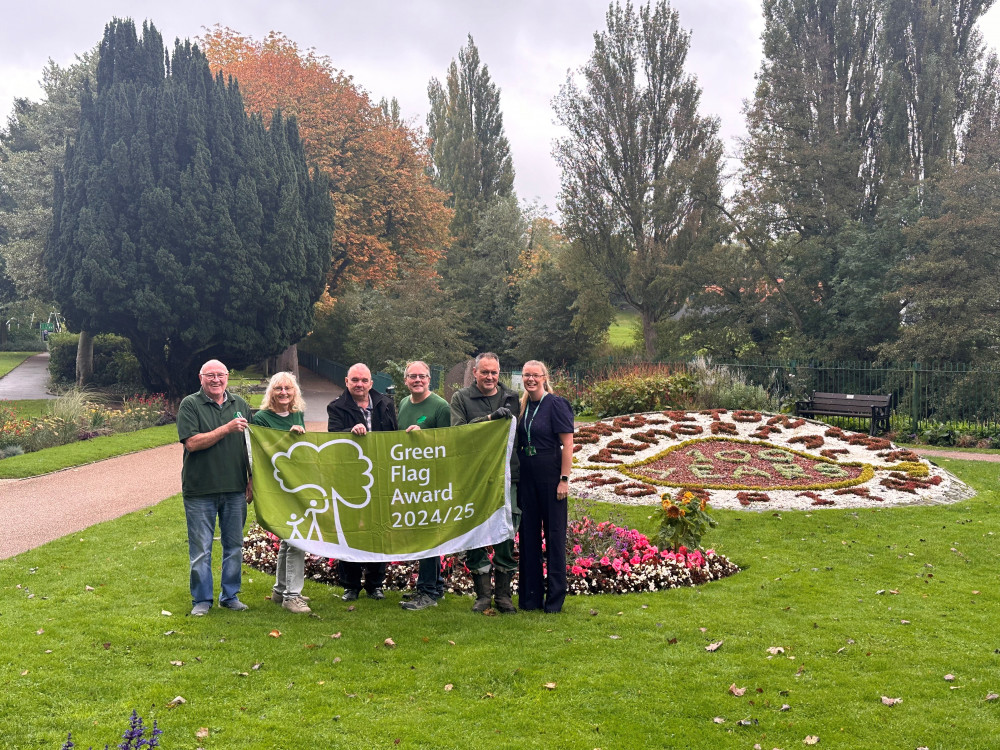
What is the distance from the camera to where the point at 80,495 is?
12328 millimetres

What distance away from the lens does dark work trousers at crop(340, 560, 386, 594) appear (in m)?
7.00

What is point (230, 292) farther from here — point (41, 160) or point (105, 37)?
point (41, 160)

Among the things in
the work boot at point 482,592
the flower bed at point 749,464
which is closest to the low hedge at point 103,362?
the flower bed at point 749,464

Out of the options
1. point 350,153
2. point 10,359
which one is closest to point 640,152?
point 350,153

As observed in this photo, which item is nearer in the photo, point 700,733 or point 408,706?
point 700,733

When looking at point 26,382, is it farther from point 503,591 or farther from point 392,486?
point 503,591

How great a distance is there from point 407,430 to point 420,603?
1484mm

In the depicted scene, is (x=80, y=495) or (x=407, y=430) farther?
(x=80, y=495)

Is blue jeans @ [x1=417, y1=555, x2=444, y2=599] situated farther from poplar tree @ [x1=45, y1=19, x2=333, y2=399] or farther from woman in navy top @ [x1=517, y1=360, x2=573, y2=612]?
poplar tree @ [x1=45, y1=19, x2=333, y2=399]

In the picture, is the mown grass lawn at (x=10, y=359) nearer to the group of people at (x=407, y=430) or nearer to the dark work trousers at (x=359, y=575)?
the group of people at (x=407, y=430)

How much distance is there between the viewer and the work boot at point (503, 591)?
6676mm

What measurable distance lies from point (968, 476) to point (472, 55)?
47488 millimetres

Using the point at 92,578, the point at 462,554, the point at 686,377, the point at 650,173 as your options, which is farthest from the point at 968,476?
the point at 650,173

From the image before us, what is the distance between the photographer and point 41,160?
29.6 metres
